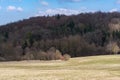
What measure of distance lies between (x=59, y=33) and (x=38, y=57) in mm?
80039

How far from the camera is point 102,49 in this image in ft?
456

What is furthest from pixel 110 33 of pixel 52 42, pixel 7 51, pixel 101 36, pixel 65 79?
pixel 65 79

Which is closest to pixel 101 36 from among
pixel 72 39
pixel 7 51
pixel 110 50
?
pixel 72 39

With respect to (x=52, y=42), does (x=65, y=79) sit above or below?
above

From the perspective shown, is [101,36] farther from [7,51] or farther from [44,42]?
[7,51]

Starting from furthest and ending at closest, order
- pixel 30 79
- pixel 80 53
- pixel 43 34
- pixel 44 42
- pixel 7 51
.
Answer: pixel 43 34 → pixel 44 42 → pixel 80 53 → pixel 7 51 → pixel 30 79

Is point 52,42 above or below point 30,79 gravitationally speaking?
below

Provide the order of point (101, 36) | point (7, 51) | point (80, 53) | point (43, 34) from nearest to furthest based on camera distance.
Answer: point (7, 51), point (80, 53), point (101, 36), point (43, 34)

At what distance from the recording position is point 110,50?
136m

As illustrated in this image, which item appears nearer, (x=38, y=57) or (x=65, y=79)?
(x=65, y=79)

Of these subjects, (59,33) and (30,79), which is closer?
(30,79)

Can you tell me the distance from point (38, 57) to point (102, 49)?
42.5 m

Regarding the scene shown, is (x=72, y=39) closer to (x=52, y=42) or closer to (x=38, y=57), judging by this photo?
(x=52, y=42)

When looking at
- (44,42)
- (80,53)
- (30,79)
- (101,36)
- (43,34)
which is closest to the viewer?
(30,79)
